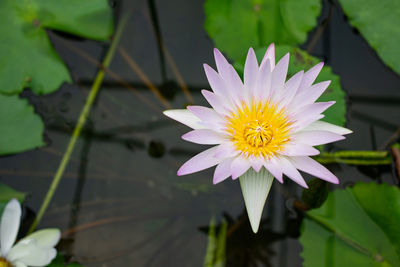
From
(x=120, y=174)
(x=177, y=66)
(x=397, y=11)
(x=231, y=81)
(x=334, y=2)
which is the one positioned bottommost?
(x=120, y=174)

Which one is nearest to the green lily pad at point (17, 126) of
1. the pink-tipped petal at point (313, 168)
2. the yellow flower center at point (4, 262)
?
the yellow flower center at point (4, 262)

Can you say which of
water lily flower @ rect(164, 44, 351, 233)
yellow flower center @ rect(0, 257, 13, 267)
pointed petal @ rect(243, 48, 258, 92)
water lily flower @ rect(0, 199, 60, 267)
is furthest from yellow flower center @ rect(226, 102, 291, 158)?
yellow flower center @ rect(0, 257, 13, 267)

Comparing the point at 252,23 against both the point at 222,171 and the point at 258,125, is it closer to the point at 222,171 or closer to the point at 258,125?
the point at 258,125

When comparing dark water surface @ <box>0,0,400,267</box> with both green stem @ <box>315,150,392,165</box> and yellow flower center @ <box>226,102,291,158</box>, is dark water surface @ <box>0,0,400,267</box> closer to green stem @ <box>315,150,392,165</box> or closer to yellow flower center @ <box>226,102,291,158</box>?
green stem @ <box>315,150,392,165</box>

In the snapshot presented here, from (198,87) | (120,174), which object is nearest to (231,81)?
(198,87)

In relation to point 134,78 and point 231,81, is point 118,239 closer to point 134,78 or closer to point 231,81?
point 134,78

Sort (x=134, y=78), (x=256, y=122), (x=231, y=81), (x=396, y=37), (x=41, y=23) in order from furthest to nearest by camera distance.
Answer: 1. (x=134, y=78)
2. (x=41, y=23)
3. (x=396, y=37)
4. (x=256, y=122)
5. (x=231, y=81)

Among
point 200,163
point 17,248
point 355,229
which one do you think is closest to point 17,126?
point 17,248
